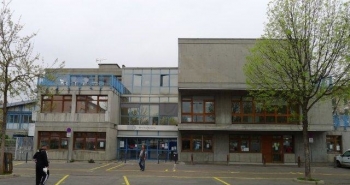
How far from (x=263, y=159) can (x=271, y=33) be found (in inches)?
566

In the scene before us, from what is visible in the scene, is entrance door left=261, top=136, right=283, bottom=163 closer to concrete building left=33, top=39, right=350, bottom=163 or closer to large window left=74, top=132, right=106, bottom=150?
concrete building left=33, top=39, right=350, bottom=163

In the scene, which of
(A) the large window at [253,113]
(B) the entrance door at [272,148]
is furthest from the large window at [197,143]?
(B) the entrance door at [272,148]

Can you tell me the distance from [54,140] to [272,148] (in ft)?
65.8

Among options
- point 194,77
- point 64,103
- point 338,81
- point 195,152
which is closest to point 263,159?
point 195,152

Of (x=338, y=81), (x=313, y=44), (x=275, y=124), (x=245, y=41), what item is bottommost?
(x=275, y=124)

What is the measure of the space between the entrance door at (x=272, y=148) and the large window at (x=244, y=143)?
52 cm

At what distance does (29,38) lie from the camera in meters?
19.3

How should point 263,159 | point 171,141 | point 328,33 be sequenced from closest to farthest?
1. point 328,33
2. point 263,159
3. point 171,141

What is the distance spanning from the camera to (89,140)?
32406 mm

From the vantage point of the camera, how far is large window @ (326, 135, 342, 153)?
112ft

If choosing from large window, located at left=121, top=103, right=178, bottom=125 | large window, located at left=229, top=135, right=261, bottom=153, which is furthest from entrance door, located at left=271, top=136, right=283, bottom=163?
large window, located at left=121, top=103, right=178, bottom=125

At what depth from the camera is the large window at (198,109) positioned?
3169 centimetres

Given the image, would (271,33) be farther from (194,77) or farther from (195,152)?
(195,152)

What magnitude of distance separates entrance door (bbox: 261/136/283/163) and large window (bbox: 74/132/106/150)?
48.1 feet
